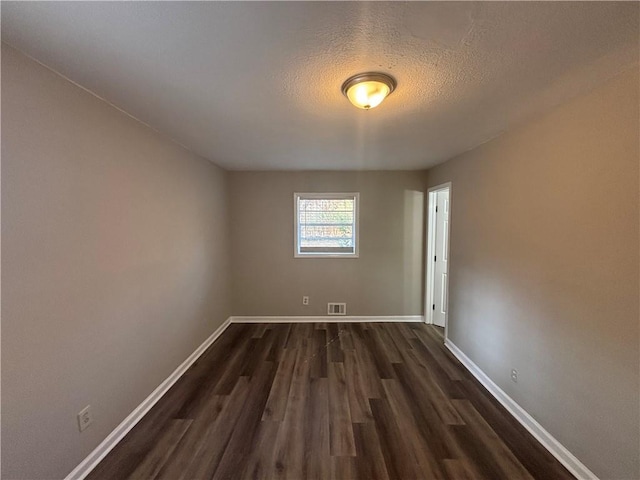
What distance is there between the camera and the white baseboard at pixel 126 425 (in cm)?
160

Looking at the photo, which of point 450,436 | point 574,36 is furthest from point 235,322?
point 574,36

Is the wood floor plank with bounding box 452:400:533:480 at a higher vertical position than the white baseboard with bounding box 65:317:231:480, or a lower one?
lower

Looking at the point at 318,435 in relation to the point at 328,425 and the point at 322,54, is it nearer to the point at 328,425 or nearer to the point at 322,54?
the point at 328,425

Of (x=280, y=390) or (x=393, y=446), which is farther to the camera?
(x=280, y=390)

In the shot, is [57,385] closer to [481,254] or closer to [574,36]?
[574,36]

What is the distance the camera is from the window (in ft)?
13.7

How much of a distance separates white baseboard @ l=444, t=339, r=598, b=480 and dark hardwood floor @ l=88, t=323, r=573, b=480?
0.05 metres

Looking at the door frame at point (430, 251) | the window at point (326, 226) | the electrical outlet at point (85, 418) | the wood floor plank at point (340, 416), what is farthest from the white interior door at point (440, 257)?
the electrical outlet at point (85, 418)

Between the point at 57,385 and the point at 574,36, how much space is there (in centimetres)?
308

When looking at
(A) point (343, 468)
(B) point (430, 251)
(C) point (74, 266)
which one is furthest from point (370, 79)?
(B) point (430, 251)

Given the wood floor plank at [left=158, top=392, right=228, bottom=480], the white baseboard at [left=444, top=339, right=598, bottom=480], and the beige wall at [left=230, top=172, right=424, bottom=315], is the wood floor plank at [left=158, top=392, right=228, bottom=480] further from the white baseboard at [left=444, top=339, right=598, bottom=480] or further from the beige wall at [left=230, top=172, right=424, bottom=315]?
the white baseboard at [left=444, top=339, right=598, bottom=480]

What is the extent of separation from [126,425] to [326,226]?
3.21 meters

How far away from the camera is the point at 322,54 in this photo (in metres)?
1.25

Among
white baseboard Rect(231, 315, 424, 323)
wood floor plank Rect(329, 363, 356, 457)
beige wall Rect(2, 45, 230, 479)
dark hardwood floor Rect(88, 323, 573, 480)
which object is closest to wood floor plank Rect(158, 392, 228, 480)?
dark hardwood floor Rect(88, 323, 573, 480)
